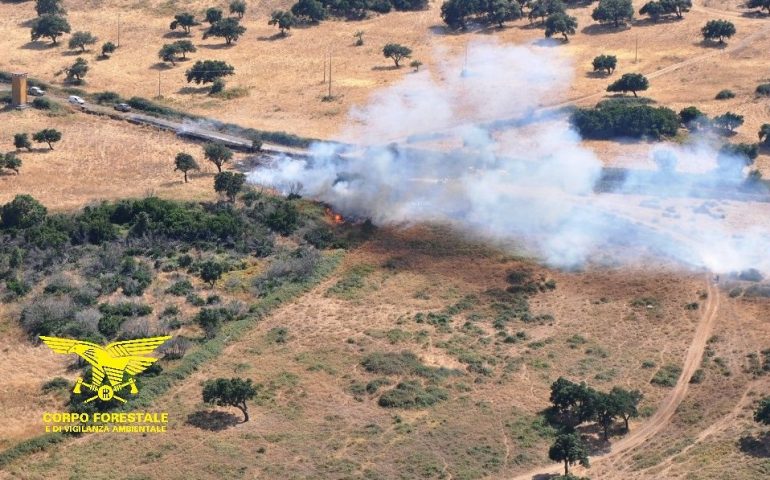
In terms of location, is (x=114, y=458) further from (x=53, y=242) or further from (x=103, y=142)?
(x=103, y=142)

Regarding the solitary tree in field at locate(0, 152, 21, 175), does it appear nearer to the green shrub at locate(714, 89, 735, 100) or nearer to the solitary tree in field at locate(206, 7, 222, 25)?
the solitary tree in field at locate(206, 7, 222, 25)

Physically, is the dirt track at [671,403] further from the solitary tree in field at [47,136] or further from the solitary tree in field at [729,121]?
the solitary tree in field at [47,136]

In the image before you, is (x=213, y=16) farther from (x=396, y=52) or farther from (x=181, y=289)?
(x=181, y=289)

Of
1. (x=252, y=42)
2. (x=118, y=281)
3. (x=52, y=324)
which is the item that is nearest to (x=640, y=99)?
(x=252, y=42)

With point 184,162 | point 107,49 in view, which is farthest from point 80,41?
point 184,162

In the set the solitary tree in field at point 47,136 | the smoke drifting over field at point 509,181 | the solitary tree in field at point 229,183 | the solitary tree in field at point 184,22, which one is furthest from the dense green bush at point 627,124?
the solitary tree in field at point 184,22

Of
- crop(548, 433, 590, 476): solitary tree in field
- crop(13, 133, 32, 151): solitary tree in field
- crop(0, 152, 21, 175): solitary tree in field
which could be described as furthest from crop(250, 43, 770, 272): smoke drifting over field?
crop(548, 433, 590, 476): solitary tree in field
